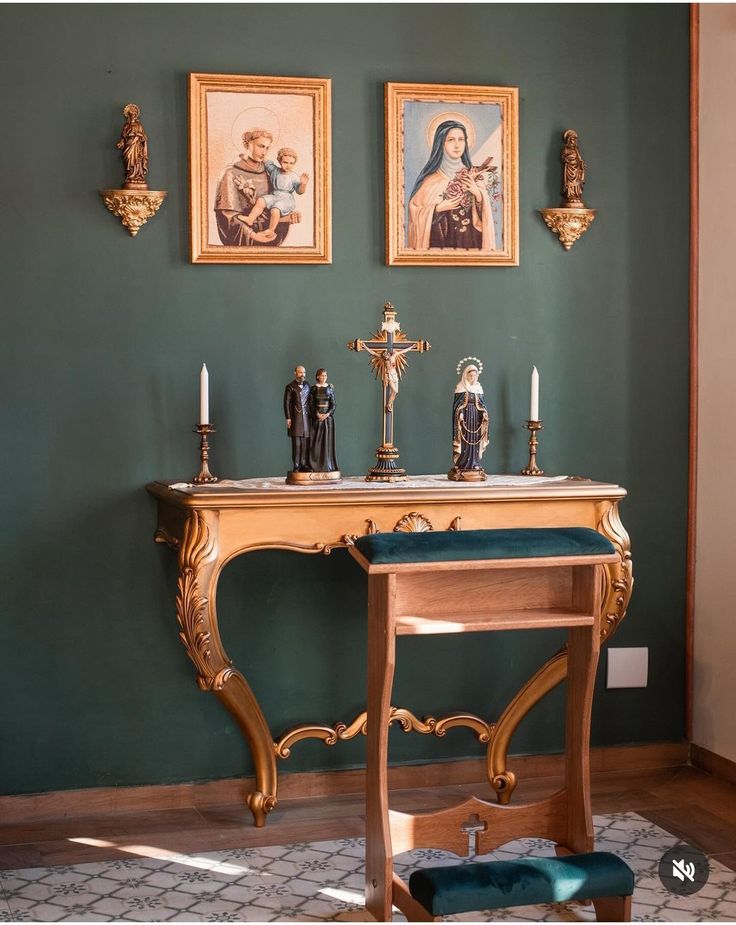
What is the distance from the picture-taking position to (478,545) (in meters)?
3.00

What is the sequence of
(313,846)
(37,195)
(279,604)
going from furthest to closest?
(279,604)
(37,195)
(313,846)

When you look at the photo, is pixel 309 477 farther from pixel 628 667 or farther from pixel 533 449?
pixel 628 667

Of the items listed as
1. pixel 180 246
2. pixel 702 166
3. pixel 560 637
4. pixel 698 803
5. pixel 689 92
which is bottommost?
pixel 698 803

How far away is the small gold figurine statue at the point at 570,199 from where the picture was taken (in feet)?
14.1

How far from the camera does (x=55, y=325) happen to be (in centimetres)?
395

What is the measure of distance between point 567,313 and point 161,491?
5.41 feet

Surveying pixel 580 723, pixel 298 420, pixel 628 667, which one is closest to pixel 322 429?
pixel 298 420

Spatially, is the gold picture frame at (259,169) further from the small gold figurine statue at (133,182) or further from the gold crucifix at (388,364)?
the gold crucifix at (388,364)

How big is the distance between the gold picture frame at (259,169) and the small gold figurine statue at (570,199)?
2.76ft

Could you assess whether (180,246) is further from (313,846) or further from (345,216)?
(313,846)

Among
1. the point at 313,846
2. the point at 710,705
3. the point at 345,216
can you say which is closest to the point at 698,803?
the point at 710,705

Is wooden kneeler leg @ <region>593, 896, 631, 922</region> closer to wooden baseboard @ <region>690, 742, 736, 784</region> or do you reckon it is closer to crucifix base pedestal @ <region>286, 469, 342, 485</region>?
wooden baseboard @ <region>690, 742, 736, 784</region>

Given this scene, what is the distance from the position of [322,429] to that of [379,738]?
1.17 meters

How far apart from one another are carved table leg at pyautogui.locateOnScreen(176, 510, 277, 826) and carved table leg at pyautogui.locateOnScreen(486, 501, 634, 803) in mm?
833
